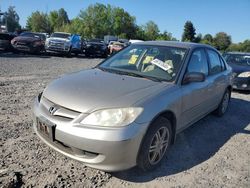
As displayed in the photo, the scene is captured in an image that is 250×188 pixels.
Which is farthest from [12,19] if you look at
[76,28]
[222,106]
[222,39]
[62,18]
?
[222,106]

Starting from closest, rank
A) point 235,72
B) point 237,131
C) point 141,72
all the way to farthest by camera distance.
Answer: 1. point 141,72
2. point 237,131
3. point 235,72

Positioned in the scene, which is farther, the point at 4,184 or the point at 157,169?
the point at 157,169

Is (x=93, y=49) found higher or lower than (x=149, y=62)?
lower

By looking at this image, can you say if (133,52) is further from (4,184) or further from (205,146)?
(4,184)

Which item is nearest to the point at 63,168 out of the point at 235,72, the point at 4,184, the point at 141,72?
the point at 4,184

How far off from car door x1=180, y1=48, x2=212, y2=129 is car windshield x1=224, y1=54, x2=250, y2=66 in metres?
6.39

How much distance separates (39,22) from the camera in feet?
284

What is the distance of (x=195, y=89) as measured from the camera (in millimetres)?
4301

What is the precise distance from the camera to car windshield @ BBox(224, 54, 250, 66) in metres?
10.7

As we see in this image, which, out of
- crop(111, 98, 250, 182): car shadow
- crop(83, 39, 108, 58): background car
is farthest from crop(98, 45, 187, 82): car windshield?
crop(83, 39, 108, 58): background car

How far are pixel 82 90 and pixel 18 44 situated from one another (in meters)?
16.4

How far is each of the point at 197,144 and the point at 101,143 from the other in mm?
2173

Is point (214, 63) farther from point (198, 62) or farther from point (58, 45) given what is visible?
point (58, 45)

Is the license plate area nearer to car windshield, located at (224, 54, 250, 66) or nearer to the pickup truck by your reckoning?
car windshield, located at (224, 54, 250, 66)
